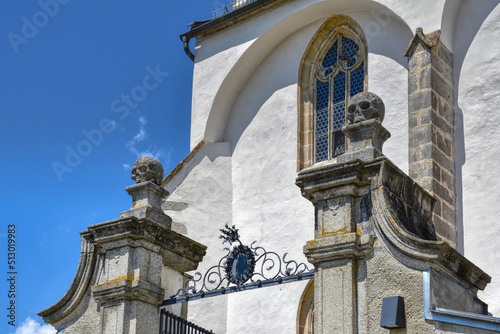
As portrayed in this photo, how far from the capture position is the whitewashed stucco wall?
1208 cm

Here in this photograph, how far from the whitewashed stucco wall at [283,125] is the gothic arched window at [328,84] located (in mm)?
185

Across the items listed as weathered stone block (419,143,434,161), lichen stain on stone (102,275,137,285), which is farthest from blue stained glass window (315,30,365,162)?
lichen stain on stone (102,275,137,285)

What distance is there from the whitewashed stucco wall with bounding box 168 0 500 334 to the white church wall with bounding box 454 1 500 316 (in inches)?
0.6

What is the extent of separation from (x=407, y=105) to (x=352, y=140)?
5.46 m

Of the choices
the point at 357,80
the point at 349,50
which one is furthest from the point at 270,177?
the point at 349,50

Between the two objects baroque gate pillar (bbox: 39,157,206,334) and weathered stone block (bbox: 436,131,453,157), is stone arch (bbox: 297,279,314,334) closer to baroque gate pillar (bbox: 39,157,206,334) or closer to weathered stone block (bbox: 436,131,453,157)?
weathered stone block (bbox: 436,131,453,157)

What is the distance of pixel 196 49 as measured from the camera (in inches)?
654

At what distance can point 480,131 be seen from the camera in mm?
12117

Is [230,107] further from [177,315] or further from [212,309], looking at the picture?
[177,315]

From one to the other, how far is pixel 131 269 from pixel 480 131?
5.83m

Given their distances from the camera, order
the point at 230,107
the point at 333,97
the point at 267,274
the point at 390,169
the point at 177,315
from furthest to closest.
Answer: the point at 230,107, the point at 333,97, the point at 267,274, the point at 177,315, the point at 390,169

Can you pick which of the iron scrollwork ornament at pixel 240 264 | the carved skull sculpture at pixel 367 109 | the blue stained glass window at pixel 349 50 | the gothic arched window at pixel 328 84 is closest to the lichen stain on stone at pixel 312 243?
the iron scrollwork ornament at pixel 240 264

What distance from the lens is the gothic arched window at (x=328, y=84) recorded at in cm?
1438

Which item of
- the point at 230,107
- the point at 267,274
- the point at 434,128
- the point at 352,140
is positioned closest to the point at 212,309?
the point at 267,274
